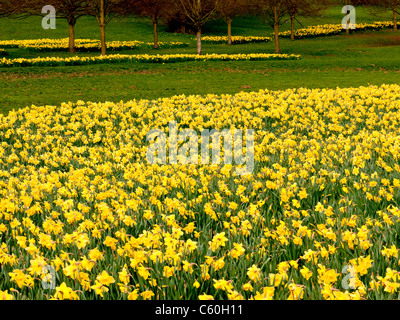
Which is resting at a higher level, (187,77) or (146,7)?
(146,7)

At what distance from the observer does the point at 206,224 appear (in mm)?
4098

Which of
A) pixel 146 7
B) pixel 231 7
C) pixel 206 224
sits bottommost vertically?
pixel 206 224

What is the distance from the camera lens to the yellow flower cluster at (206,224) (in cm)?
278

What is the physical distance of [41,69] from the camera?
2180 cm

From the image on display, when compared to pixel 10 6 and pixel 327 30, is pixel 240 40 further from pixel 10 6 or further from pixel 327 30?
pixel 10 6

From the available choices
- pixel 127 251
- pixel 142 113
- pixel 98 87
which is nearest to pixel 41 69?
pixel 98 87

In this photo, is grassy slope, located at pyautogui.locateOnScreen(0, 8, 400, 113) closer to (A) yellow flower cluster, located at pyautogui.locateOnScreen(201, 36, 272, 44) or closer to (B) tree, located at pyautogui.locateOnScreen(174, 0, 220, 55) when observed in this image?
(B) tree, located at pyautogui.locateOnScreen(174, 0, 220, 55)

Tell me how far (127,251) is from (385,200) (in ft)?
9.29

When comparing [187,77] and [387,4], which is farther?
[387,4]

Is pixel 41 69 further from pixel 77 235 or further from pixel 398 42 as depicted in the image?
pixel 398 42

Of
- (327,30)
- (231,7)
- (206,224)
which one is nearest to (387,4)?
(327,30)


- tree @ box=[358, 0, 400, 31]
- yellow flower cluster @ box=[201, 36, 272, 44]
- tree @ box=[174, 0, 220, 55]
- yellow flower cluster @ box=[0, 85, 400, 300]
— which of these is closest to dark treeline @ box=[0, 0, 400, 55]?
tree @ box=[174, 0, 220, 55]

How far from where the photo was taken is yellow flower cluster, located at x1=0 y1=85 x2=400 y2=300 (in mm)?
2779

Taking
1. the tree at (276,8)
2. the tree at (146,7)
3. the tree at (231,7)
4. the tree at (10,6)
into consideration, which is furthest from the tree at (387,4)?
the tree at (10,6)
